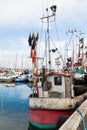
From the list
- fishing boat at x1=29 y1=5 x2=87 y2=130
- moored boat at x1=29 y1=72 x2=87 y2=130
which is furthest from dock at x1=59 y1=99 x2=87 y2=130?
moored boat at x1=29 y1=72 x2=87 y2=130

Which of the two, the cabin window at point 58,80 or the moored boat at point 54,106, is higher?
the cabin window at point 58,80

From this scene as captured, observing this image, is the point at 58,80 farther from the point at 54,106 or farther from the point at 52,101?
the point at 54,106

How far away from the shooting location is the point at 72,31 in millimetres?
46812

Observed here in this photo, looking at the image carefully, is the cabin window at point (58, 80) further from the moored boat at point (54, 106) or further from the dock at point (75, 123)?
the dock at point (75, 123)

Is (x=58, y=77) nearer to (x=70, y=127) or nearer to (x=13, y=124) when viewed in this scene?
(x=13, y=124)

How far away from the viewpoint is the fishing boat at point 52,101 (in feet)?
47.9

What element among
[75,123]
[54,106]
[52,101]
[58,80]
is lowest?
[54,106]

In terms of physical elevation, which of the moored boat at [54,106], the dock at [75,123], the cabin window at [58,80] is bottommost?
the moored boat at [54,106]

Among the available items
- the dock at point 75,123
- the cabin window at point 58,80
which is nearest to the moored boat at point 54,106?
the cabin window at point 58,80

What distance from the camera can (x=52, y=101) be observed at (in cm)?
1464

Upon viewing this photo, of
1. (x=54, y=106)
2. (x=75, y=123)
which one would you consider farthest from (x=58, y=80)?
(x=75, y=123)

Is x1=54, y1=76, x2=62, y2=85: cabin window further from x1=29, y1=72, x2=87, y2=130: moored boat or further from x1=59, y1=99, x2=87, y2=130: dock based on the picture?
x1=59, y1=99, x2=87, y2=130: dock

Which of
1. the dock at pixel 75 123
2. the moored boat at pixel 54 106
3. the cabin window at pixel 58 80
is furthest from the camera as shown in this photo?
the cabin window at pixel 58 80

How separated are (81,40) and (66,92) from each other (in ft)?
108
